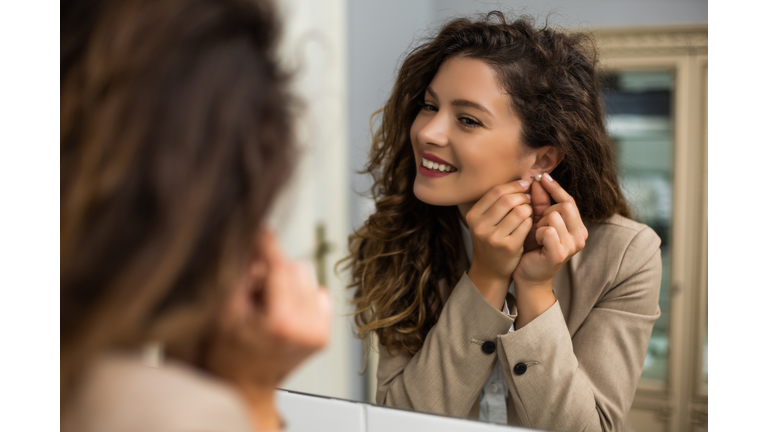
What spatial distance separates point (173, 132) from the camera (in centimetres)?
37

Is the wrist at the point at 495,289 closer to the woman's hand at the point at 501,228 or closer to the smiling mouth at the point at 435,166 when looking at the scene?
the woman's hand at the point at 501,228

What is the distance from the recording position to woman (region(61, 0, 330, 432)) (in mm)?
359

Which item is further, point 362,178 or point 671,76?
point 362,178

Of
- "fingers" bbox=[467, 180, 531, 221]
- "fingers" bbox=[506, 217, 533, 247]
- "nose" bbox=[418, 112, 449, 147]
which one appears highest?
"nose" bbox=[418, 112, 449, 147]

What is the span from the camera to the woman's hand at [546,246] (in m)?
0.62

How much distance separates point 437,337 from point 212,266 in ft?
1.26

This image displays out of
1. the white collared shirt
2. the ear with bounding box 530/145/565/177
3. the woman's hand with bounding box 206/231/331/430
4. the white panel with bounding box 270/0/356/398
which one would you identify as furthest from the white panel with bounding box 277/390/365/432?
the ear with bounding box 530/145/565/177

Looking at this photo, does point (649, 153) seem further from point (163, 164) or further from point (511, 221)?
point (163, 164)

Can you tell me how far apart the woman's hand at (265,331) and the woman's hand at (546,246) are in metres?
0.31

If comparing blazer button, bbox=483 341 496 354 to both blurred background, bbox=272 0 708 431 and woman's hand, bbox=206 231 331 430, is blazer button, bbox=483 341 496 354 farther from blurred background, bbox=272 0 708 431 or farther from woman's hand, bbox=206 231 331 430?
woman's hand, bbox=206 231 331 430

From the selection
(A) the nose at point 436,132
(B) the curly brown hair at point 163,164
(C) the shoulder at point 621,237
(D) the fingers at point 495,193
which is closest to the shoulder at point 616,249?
(C) the shoulder at point 621,237

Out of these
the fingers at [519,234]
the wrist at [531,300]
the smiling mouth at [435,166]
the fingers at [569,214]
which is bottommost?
the wrist at [531,300]
